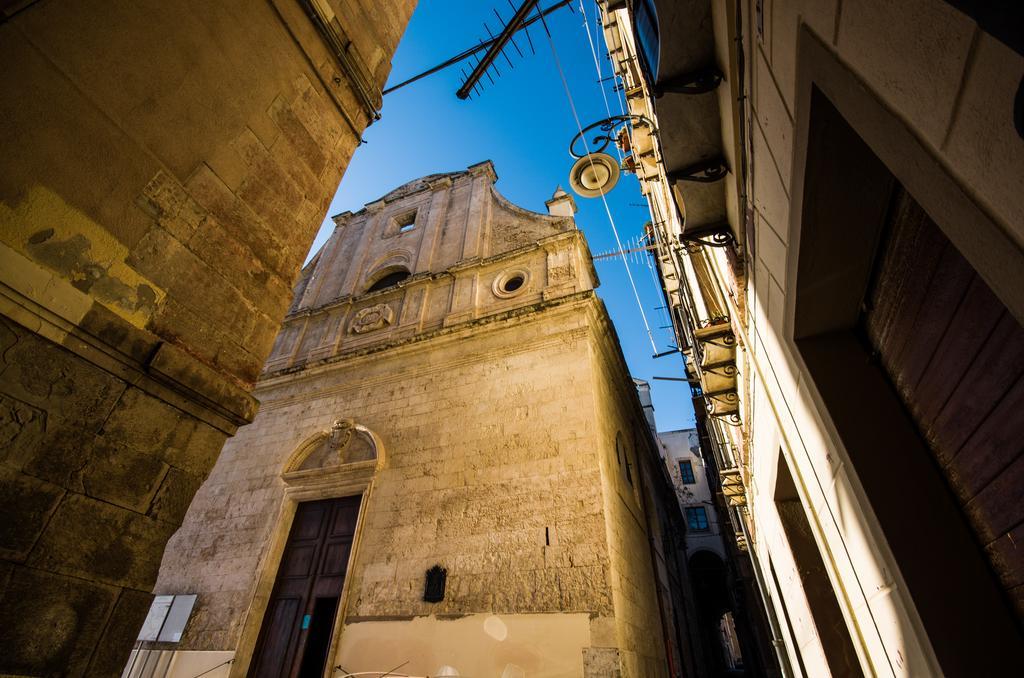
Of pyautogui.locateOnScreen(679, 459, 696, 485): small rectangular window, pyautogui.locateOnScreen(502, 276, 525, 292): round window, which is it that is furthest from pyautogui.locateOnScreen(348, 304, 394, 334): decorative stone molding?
pyautogui.locateOnScreen(679, 459, 696, 485): small rectangular window

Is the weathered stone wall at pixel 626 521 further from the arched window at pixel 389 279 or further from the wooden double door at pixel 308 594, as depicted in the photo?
the arched window at pixel 389 279

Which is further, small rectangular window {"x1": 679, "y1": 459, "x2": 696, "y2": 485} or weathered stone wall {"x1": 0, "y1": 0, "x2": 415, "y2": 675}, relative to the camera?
small rectangular window {"x1": 679, "y1": 459, "x2": 696, "y2": 485}

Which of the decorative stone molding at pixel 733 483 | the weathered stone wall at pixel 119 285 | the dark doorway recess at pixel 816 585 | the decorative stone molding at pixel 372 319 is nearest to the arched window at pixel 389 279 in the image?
the decorative stone molding at pixel 372 319

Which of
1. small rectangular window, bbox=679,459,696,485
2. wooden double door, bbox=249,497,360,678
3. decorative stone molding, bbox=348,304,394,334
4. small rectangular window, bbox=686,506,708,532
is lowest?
wooden double door, bbox=249,497,360,678

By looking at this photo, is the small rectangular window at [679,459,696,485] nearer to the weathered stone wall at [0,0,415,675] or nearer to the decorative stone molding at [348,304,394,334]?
the decorative stone molding at [348,304,394,334]

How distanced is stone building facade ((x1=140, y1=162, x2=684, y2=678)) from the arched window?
2.39 ft

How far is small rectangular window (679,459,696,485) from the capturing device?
2820 centimetres

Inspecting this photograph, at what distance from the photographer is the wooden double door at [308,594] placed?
655cm

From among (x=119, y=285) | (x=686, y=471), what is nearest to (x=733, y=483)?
(x=119, y=285)

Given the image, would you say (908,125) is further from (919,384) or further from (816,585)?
(816,585)

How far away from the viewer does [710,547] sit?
76.6ft

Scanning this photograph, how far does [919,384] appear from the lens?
5.56ft

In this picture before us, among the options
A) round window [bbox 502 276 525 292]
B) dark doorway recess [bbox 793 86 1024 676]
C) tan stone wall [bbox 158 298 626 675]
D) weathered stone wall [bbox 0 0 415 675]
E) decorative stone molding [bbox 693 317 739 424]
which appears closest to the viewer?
dark doorway recess [bbox 793 86 1024 676]

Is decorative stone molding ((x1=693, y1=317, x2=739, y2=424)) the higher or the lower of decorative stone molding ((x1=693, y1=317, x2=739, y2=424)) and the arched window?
the lower
